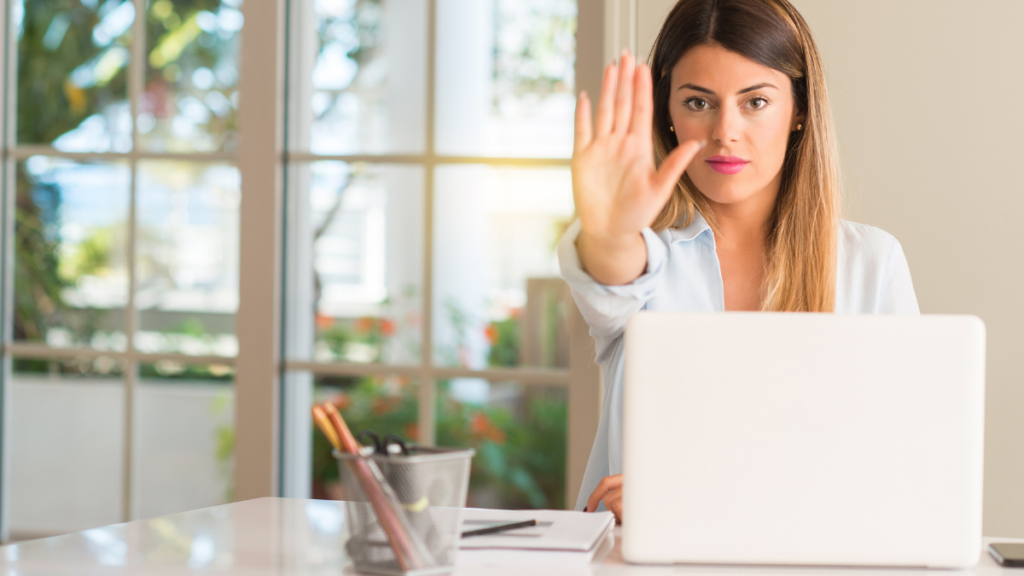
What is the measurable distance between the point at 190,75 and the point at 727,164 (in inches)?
138

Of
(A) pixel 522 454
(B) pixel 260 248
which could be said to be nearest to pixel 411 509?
(B) pixel 260 248

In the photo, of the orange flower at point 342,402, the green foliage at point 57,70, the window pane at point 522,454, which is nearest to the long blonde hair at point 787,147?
the window pane at point 522,454

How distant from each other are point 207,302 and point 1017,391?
3.47m

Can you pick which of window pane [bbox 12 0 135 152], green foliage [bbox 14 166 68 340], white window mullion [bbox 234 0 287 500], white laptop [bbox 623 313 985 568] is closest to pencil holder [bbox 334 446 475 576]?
white laptop [bbox 623 313 985 568]

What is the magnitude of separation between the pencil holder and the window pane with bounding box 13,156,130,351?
11.2 feet

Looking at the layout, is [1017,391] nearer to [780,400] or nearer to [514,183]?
[780,400]

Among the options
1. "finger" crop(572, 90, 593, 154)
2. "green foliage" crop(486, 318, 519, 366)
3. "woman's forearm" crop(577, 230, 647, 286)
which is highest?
"finger" crop(572, 90, 593, 154)

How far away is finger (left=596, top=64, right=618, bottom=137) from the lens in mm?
940

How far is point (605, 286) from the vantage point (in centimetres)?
108

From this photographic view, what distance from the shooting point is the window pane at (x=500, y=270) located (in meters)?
2.98

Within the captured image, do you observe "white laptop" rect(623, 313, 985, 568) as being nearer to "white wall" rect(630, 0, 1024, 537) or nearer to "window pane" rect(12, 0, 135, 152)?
"white wall" rect(630, 0, 1024, 537)

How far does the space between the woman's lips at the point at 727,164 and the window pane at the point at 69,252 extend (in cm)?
314

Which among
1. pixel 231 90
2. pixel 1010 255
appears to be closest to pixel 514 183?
pixel 231 90

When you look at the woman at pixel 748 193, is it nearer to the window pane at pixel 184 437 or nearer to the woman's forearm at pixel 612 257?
the woman's forearm at pixel 612 257
